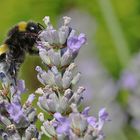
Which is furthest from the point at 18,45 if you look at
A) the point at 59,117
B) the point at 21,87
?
the point at 59,117

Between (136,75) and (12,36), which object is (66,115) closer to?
(12,36)

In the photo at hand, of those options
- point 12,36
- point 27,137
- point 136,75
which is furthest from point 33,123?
point 136,75

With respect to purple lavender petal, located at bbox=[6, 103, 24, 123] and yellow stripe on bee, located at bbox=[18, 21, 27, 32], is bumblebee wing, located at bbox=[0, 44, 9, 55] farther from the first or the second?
purple lavender petal, located at bbox=[6, 103, 24, 123]

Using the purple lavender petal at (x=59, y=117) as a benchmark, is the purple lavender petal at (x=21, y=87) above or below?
above

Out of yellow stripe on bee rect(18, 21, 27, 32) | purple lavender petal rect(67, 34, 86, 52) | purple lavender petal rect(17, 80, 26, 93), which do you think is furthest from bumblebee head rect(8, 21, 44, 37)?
purple lavender petal rect(67, 34, 86, 52)

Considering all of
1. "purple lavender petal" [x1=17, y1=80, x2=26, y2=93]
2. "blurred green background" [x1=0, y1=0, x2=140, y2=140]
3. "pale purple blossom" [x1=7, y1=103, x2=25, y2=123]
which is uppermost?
"blurred green background" [x1=0, y1=0, x2=140, y2=140]

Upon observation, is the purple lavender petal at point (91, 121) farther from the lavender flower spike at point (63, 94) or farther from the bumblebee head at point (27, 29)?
the bumblebee head at point (27, 29)

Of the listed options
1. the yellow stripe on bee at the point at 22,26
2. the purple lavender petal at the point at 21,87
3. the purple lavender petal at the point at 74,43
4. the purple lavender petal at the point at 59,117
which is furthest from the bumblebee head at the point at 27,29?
the purple lavender petal at the point at 59,117

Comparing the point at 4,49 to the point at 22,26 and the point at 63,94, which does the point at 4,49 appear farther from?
the point at 63,94

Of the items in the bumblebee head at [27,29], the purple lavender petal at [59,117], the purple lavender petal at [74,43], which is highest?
the bumblebee head at [27,29]
